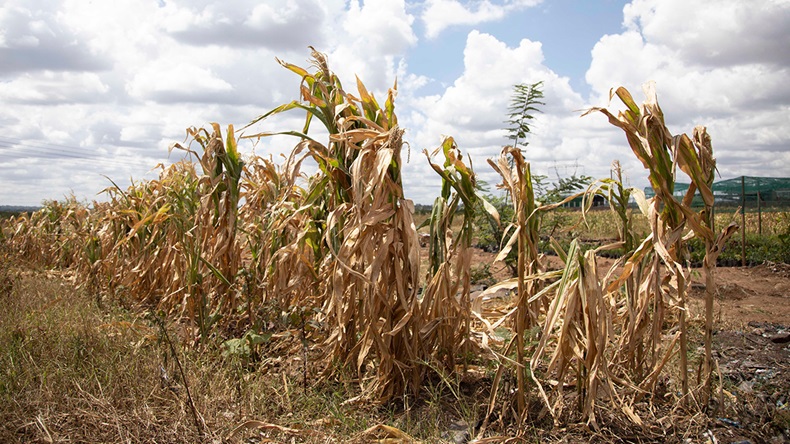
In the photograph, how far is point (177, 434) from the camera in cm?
244

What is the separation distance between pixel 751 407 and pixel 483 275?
323 cm

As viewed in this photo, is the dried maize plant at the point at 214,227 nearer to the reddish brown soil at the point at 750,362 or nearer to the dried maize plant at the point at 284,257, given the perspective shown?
the dried maize plant at the point at 284,257

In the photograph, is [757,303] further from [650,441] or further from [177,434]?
[177,434]

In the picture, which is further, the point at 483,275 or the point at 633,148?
the point at 483,275

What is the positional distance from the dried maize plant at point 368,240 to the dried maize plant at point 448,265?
12cm

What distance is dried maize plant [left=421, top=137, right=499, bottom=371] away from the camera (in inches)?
107

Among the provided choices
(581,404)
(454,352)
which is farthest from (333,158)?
(581,404)

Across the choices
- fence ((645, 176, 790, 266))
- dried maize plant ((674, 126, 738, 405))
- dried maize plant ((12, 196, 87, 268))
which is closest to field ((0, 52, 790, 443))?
dried maize plant ((674, 126, 738, 405))

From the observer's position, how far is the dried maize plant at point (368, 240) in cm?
257

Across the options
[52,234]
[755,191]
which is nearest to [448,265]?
[52,234]

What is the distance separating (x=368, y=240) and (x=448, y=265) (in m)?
0.41

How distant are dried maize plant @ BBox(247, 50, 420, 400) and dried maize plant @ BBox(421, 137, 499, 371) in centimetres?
12

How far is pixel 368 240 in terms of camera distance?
265 centimetres

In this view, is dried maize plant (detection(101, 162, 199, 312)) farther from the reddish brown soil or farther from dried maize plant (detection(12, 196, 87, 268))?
the reddish brown soil
